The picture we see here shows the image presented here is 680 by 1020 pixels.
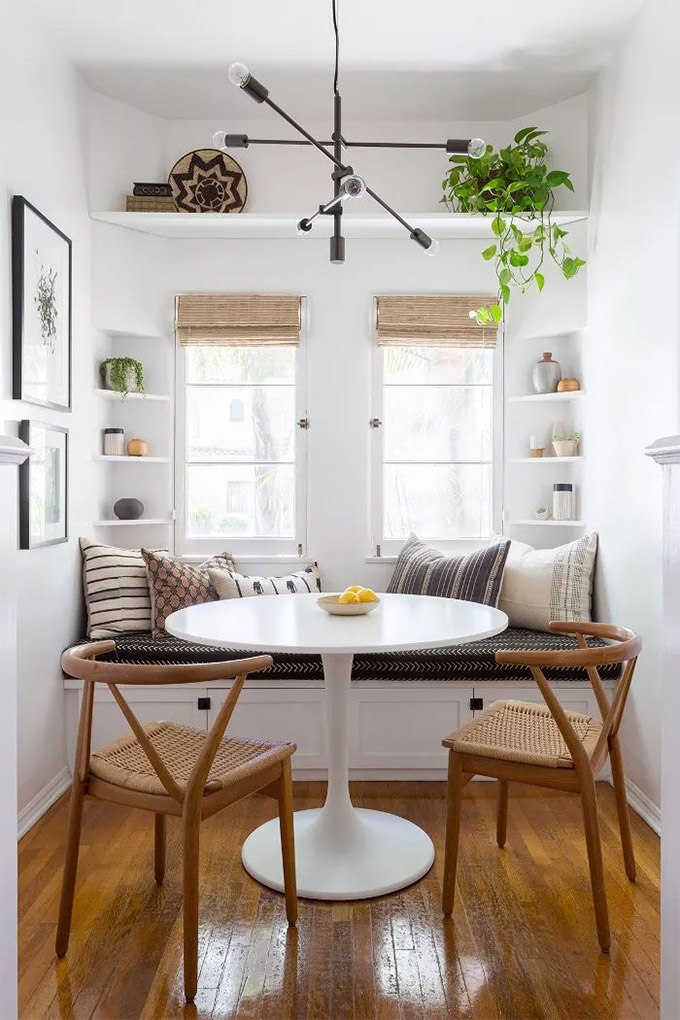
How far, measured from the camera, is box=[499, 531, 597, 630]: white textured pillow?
139 inches

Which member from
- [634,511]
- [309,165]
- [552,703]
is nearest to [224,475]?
[309,165]

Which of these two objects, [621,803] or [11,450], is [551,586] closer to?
[621,803]

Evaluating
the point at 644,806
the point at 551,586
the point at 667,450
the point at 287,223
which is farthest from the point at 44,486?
the point at 644,806

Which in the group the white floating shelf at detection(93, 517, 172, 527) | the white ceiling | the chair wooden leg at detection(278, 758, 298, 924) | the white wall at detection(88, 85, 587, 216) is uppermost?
the white ceiling

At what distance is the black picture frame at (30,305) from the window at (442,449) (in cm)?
153

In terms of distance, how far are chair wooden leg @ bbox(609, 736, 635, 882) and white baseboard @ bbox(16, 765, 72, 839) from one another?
193 centimetres

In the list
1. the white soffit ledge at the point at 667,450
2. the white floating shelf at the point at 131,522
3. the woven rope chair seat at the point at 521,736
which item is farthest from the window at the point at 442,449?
the white soffit ledge at the point at 667,450

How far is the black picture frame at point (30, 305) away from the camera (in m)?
2.79

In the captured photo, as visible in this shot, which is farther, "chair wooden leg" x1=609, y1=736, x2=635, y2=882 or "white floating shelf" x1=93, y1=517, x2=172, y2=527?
"white floating shelf" x1=93, y1=517, x2=172, y2=527

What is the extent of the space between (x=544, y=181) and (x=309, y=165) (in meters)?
1.10

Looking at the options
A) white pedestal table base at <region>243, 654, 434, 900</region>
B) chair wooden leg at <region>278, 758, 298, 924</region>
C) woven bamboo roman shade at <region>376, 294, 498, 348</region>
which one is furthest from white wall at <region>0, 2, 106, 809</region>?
woven bamboo roman shade at <region>376, 294, 498, 348</region>

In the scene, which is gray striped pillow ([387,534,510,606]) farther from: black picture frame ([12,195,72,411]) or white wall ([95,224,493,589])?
black picture frame ([12,195,72,411])

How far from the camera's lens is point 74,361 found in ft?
11.3

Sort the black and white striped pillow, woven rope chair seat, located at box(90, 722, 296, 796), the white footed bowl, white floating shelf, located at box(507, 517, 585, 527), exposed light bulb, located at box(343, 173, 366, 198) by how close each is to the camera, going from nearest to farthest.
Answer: woven rope chair seat, located at box(90, 722, 296, 796) < exposed light bulb, located at box(343, 173, 366, 198) < the white footed bowl < the black and white striped pillow < white floating shelf, located at box(507, 517, 585, 527)
